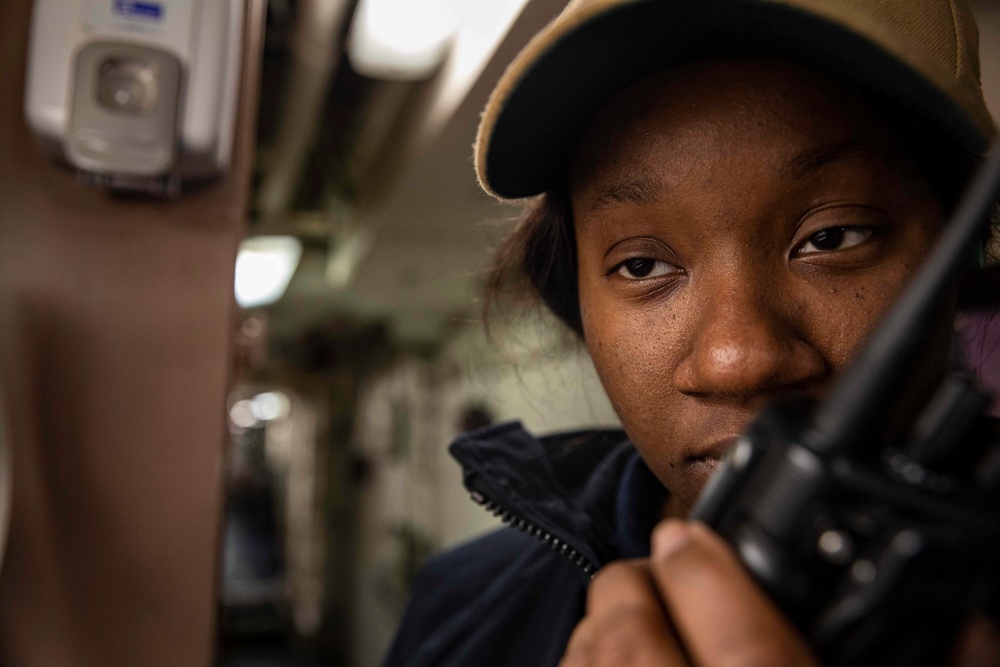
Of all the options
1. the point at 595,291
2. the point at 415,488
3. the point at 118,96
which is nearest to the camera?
the point at 595,291

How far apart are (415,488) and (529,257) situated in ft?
19.6

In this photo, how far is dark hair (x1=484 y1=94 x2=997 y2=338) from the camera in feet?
2.19

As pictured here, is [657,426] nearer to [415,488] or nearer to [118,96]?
[118,96]

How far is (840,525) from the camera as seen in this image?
0.29m

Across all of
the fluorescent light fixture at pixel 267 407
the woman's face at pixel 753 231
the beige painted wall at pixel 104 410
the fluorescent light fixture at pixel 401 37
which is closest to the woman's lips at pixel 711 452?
the woman's face at pixel 753 231

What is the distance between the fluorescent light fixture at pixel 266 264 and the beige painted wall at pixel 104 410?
3.79 metres

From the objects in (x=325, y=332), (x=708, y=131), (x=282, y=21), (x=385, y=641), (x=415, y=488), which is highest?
(x=282, y=21)

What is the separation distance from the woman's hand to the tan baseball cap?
409 millimetres

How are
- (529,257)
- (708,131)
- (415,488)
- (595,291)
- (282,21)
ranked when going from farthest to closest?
(415,488), (282,21), (529,257), (595,291), (708,131)

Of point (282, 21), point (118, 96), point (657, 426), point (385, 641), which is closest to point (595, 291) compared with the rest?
point (657, 426)

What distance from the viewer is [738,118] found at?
25.8 inches

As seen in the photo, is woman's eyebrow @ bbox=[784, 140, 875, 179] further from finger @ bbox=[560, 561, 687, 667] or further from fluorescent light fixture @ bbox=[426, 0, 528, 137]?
fluorescent light fixture @ bbox=[426, 0, 528, 137]

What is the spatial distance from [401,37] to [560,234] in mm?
1827

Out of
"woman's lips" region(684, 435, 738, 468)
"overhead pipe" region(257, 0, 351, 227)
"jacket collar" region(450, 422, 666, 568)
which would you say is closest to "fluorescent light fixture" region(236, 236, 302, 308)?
"overhead pipe" region(257, 0, 351, 227)
